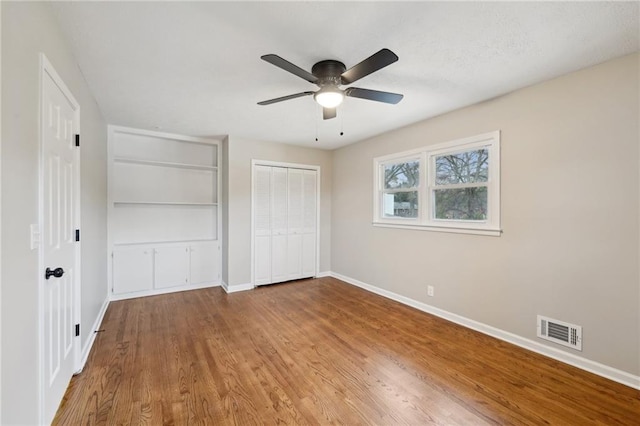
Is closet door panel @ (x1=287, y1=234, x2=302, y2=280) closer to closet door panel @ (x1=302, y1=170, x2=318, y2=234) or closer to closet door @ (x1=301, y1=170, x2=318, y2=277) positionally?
closet door @ (x1=301, y1=170, x2=318, y2=277)

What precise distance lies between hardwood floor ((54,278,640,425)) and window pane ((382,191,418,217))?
56.2 inches

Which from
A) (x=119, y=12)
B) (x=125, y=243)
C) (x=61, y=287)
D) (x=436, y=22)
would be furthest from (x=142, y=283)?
(x=436, y=22)

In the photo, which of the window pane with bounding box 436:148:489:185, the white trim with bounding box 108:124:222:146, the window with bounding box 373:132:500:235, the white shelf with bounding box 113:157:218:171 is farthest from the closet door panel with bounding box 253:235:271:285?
the window pane with bounding box 436:148:489:185

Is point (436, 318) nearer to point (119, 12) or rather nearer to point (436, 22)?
point (436, 22)

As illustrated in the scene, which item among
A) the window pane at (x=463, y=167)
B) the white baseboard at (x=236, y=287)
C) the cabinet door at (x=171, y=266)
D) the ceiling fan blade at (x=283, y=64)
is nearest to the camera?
the ceiling fan blade at (x=283, y=64)

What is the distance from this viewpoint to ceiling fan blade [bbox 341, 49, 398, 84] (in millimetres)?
1647

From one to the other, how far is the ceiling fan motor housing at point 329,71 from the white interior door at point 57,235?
5.49ft

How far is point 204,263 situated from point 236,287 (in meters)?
0.70

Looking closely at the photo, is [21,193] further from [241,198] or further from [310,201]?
[310,201]

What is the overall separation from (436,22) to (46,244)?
8.90 ft

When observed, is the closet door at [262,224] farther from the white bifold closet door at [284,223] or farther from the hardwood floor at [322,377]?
the hardwood floor at [322,377]

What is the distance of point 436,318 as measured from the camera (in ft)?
11.0

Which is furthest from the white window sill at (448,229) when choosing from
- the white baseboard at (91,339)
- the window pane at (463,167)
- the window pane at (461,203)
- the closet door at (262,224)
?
the white baseboard at (91,339)

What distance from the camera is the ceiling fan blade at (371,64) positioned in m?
1.65
